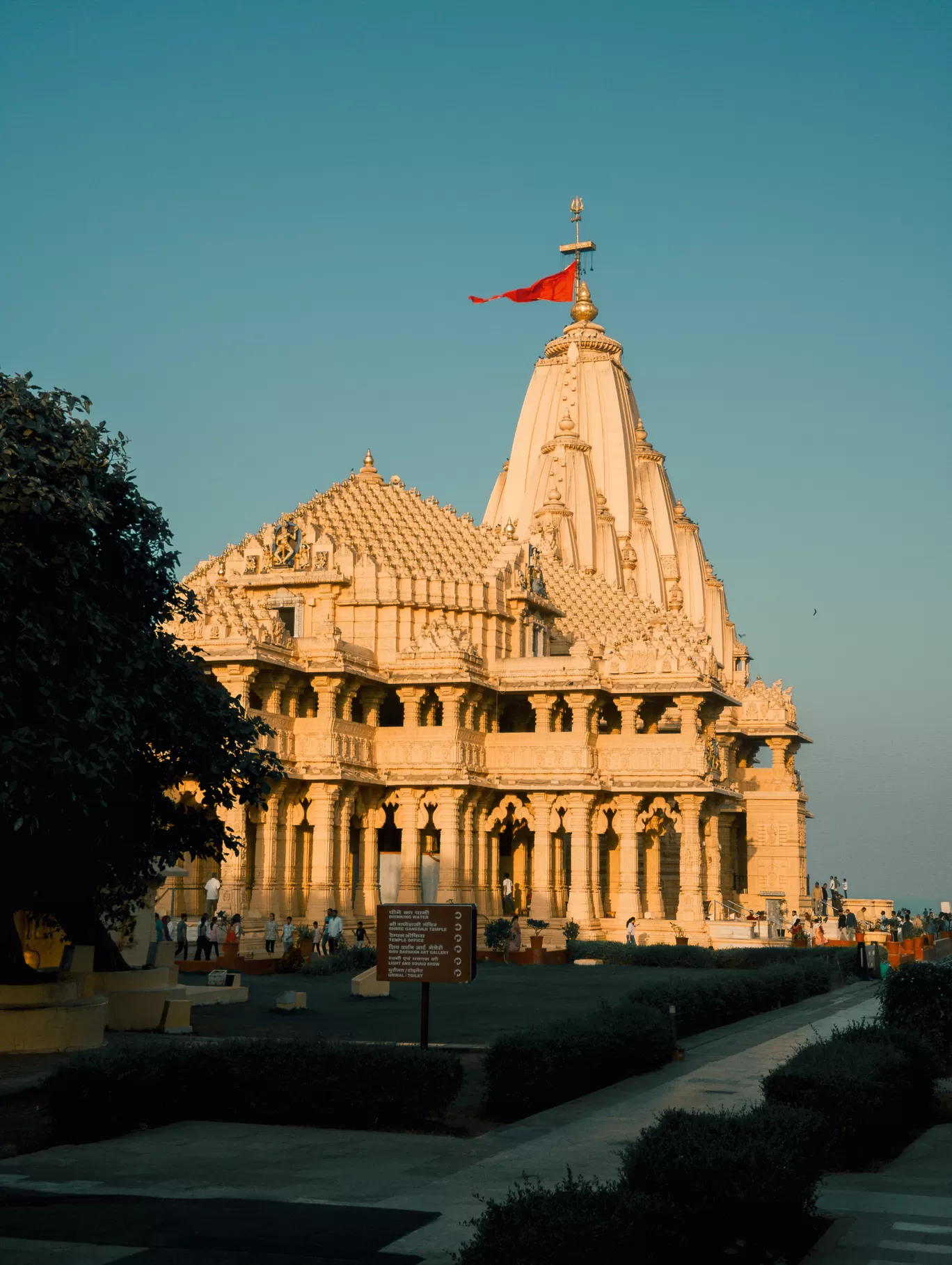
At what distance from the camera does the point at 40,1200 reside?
12.6 metres

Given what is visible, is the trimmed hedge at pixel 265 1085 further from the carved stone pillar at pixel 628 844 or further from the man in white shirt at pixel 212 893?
the carved stone pillar at pixel 628 844

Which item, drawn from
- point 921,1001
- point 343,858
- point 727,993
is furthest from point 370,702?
point 921,1001

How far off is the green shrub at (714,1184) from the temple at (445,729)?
41.1 metres

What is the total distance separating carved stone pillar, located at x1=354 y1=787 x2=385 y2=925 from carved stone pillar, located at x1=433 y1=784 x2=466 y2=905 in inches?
101

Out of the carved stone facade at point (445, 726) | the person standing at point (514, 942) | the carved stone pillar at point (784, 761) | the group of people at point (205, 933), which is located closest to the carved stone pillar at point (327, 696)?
the carved stone facade at point (445, 726)

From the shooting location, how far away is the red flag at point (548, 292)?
85250mm

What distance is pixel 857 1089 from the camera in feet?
48.2

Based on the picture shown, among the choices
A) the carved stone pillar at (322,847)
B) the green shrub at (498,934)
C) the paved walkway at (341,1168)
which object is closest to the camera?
the paved walkway at (341,1168)

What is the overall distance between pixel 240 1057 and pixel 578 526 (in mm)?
75296

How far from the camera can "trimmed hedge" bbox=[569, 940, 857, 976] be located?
1697 inches

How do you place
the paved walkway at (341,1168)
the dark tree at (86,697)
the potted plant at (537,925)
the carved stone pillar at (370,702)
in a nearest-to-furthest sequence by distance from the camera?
the paved walkway at (341,1168), the dark tree at (86,697), the potted plant at (537,925), the carved stone pillar at (370,702)

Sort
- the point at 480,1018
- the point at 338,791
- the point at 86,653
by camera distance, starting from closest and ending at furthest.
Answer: the point at 86,653
the point at 480,1018
the point at 338,791

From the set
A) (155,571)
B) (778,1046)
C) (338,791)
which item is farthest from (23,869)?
(338,791)

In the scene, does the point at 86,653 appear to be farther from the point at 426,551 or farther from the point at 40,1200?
the point at 426,551
